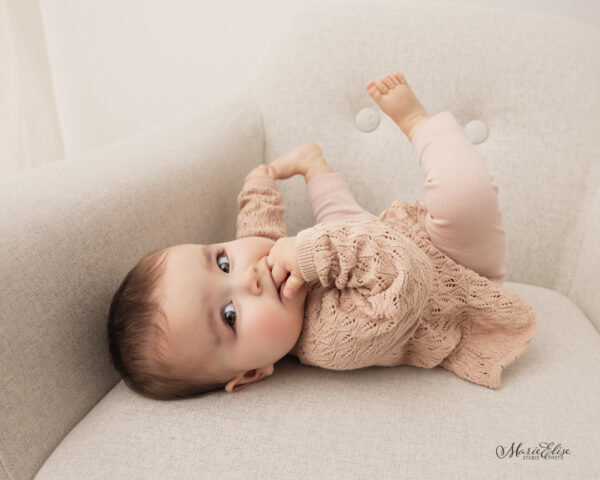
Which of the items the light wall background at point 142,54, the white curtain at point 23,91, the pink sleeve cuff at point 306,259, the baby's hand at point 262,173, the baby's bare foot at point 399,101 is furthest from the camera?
the light wall background at point 142,54

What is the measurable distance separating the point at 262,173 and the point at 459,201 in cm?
42

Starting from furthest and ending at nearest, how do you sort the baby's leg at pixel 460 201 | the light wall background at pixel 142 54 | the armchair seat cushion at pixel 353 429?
1. the light wall background at pixel 142 54
2. the baby's leg at pixel 460 201
3. the armchair seat cushion at pixel 353 429

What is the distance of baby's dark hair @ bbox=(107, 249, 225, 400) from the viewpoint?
689 millimetres

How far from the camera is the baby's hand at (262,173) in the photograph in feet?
3.40

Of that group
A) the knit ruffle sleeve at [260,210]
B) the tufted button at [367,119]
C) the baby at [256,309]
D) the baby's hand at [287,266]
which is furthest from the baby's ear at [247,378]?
the tufted button at [367,119]

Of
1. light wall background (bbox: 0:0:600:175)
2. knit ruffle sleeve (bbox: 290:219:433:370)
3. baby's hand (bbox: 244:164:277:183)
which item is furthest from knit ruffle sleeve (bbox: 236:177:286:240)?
light wall background (bbox: 0:0:600:175)

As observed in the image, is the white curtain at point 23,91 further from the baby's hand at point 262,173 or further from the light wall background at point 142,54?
the baby's hand at point 262,173

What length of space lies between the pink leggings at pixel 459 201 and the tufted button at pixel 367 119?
202 millimetres

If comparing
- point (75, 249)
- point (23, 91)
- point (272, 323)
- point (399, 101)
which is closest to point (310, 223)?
point (399, 101)

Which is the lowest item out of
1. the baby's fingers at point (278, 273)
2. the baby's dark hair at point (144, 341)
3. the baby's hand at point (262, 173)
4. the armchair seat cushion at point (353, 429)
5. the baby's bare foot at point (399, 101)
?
the armchair seat cushion at point (353, 429)

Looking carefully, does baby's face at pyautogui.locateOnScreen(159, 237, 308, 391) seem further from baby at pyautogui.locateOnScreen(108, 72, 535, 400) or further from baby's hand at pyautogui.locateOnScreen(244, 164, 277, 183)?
baby's hand at pyautogui.locateOnScreen(244, 164, 277, 183)

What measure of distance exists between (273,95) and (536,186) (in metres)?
0.60

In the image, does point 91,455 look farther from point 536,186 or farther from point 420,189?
point 536,186

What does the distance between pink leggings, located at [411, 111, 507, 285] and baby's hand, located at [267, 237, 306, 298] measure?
0.26m
